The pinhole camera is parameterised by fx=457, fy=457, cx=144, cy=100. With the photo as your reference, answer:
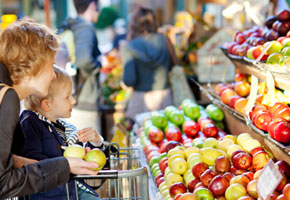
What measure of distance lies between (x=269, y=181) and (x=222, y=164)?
845 millimetres

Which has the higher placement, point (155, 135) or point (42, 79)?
point (42, 79)

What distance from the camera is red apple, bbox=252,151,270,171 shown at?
2.78 meters

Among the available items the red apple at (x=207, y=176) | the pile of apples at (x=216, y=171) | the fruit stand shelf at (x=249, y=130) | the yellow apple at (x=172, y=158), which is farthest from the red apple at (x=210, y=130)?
the red apple at (x=207, y=176)

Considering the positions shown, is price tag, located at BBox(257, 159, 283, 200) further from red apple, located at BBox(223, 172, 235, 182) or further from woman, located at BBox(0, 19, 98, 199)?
woman, located at BBox(0, 19, 98, 199)

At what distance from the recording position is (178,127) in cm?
435

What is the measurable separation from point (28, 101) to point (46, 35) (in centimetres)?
74

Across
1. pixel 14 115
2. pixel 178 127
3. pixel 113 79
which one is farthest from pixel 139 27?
pixel 14 115

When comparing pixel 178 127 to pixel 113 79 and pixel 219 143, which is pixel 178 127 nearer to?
pixel 219 143

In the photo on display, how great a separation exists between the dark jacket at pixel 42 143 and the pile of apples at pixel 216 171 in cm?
69

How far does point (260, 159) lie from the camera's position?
2787 mm

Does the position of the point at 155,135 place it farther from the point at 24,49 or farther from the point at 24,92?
the point at 24,49

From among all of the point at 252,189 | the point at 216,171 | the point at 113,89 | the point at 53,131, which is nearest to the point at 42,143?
the point at 53,131

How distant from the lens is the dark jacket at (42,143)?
2.54 m

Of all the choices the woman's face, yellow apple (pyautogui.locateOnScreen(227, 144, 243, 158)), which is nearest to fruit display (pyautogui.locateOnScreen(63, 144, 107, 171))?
A: the woman's face
